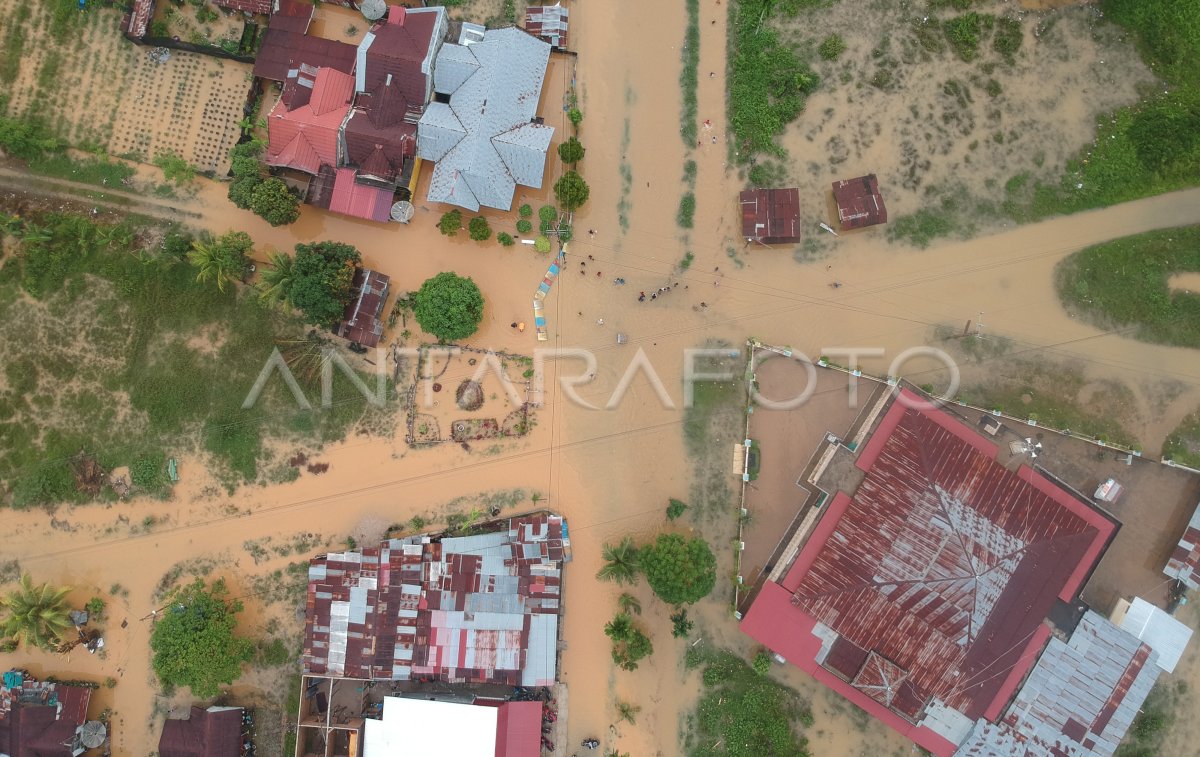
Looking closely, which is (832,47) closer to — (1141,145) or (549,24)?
(549,24)

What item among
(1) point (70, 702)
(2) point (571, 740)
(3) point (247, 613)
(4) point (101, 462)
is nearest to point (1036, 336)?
(2) point (571, 740)

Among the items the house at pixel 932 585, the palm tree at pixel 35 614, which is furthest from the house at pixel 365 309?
the house at pixel 932 585

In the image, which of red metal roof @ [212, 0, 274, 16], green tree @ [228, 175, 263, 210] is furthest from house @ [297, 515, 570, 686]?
red metal roof @ [212, 0, 274, 16]

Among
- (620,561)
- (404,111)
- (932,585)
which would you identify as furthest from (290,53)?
(932,585)

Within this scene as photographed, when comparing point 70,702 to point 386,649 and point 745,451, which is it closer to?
point 386,649

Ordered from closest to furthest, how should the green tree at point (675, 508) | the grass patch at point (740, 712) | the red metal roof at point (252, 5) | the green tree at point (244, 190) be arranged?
1. the green tree at point (244, 190)
2. the grass patch at point (740, 712)
3. the green tree at point (675, 508)
4. the red metal roof at point (252, 5)

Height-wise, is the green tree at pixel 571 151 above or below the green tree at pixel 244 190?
above

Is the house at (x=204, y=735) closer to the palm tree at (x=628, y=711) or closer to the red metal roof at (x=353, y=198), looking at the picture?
the palm tree at (x=628, y=711)

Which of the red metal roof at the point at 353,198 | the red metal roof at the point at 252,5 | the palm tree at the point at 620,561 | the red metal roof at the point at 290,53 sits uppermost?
the red metal roof at the point at 252,5
